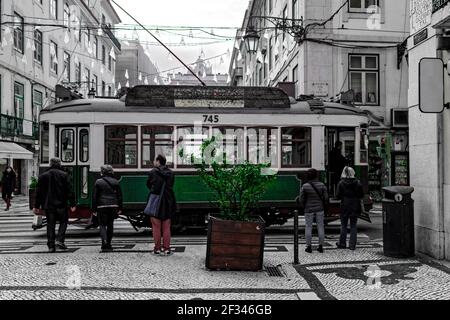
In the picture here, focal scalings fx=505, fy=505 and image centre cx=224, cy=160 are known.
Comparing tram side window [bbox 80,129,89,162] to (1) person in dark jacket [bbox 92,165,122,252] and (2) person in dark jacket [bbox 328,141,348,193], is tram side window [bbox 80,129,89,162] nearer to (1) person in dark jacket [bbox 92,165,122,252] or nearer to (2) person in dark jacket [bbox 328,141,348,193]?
(1) person in dark jacket [bbox 92,165,122,252]

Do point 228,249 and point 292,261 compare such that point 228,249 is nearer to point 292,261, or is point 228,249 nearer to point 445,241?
point 292,261

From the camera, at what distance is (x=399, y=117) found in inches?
812

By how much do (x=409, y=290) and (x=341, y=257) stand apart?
2.41 metres

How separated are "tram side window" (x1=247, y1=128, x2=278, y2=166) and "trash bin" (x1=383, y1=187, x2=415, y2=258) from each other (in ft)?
12.5

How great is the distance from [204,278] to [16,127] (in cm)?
2167

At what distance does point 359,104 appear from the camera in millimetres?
20781

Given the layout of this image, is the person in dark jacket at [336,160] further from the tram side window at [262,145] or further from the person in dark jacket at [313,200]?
the person in dark jacket at [313,200]

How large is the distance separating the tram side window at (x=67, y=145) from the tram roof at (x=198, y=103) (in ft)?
1.69

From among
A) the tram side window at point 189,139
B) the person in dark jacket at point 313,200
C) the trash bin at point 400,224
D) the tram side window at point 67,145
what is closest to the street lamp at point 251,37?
the tram side window at point 189,139

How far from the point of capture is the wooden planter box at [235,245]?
287 inches

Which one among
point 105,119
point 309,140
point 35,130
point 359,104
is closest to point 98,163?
point 105,119

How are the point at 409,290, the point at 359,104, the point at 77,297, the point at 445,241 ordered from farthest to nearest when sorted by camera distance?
the point at 359,104, the point at 445,241, the point at 409,290, the point at 77,297

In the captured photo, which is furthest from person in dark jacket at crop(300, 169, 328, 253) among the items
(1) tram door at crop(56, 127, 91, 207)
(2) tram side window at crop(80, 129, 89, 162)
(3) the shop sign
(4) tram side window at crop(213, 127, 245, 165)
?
(2) tram side window at crop(80, 129, 89, 162)

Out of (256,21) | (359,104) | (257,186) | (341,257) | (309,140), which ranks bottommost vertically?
(341,257)
